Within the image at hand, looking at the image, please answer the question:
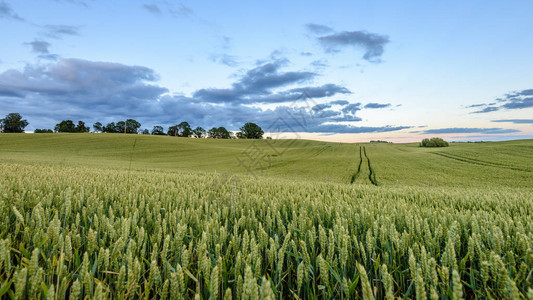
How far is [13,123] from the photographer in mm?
114312

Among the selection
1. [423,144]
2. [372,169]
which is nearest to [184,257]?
[372,169]

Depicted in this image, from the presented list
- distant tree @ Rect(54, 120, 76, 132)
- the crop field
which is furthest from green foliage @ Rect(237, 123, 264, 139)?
distant tree @ Rect(54, 120, 76, 132)

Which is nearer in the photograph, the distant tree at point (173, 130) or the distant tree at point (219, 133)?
the distant tree at point (219, 133)

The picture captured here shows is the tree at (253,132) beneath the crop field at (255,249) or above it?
above

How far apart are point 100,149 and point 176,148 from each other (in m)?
12.5

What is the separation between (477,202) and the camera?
326cm

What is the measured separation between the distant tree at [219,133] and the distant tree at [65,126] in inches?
2458

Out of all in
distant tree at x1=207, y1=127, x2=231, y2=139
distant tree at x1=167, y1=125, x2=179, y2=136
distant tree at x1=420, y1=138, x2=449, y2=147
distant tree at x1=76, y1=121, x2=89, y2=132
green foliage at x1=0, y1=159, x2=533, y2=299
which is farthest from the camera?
distant tree at x1=76, y1=121, x2=89, y2=132

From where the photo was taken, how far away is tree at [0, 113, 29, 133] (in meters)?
114

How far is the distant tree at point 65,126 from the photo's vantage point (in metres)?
117

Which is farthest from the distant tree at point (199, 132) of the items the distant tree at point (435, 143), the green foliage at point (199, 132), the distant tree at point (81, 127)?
the distant tree at point (435, 143)

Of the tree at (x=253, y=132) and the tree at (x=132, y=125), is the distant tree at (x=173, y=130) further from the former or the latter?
the tree at (x=253, y=132)

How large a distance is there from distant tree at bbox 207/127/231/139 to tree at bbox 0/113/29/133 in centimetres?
8461

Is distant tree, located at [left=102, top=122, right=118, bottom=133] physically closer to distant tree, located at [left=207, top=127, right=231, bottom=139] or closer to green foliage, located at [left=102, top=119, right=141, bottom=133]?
green foliage, located at [left=102, top=119, right=141, bottom=133]
